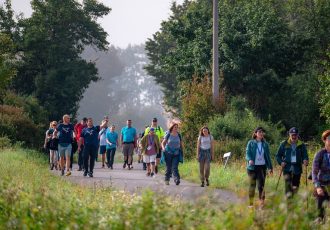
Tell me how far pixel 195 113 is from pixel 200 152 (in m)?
11.6

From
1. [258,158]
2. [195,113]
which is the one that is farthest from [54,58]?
[258,158]

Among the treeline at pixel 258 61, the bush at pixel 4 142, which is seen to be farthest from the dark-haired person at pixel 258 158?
the treeline at pixel 258 61

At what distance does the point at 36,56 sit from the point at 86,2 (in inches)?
262

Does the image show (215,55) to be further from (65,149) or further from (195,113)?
(65,149)

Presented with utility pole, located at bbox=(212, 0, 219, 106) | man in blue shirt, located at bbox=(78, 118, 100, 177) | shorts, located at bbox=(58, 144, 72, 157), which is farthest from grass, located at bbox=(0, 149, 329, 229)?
utility pole, located at bbox=(212, 0, 219, 106)

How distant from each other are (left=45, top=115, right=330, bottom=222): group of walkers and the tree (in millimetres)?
22355

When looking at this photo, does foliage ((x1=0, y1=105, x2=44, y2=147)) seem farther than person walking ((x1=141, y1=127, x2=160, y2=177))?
Yes

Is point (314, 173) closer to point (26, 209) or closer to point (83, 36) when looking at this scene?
point (26, 209)

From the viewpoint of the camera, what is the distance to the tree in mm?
A: 57562

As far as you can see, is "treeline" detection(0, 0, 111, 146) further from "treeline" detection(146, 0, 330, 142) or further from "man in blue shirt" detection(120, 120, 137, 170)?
"man in blue shirt" detection(120, 120, 137, 170)

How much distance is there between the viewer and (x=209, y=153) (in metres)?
25.7

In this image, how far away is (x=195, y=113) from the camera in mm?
37188

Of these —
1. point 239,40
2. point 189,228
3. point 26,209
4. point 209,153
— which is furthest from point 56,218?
point 239,40

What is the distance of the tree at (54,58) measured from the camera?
2266 inches
